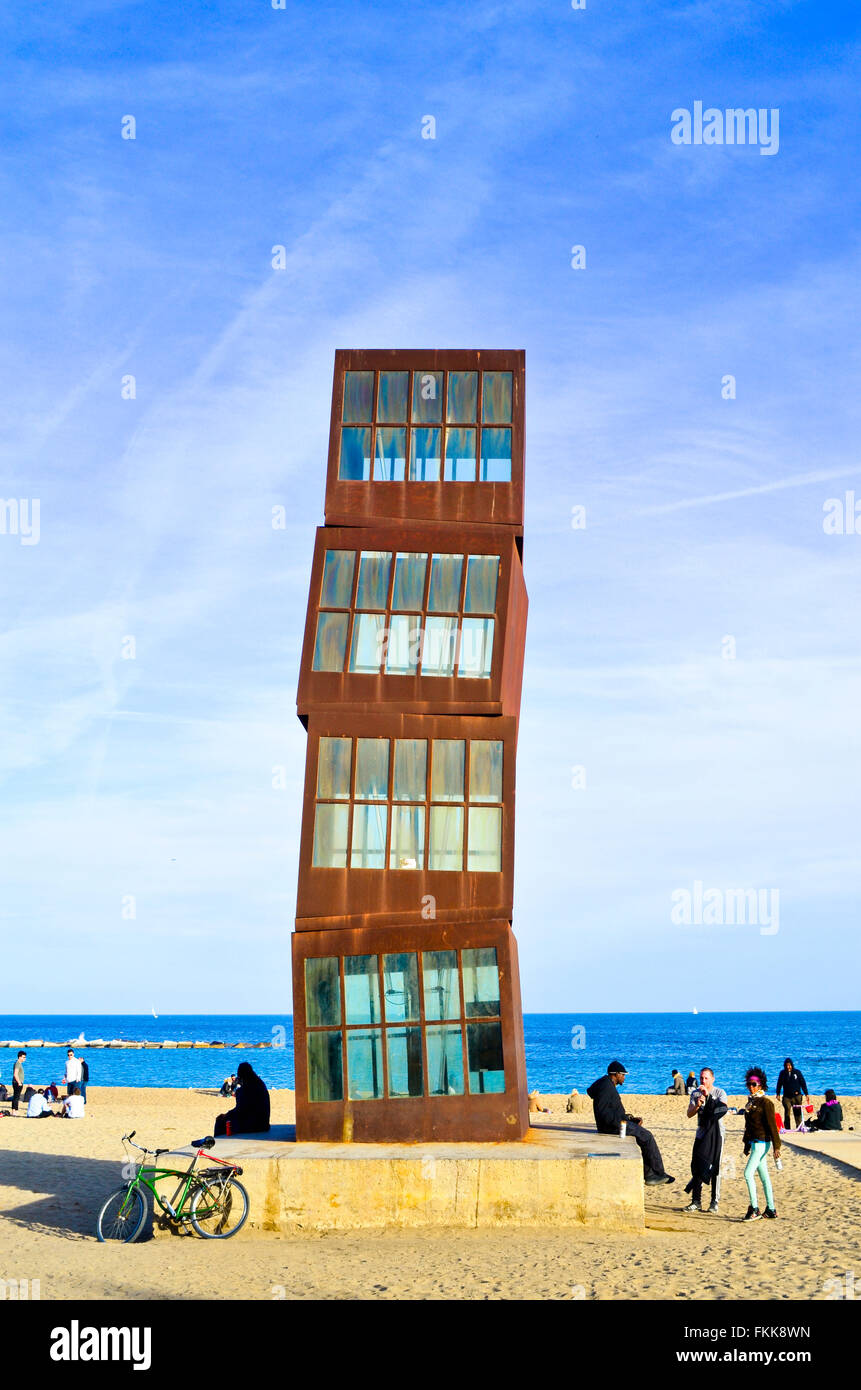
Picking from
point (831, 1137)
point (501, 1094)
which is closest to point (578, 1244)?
point (501, 1094)

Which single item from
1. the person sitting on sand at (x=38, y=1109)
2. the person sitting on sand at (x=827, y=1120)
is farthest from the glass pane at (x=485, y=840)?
the person sitting on sand at (x=38, y=1109)

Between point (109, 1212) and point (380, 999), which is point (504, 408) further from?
point (109, 1212)

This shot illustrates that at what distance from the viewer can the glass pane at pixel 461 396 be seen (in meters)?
21.3

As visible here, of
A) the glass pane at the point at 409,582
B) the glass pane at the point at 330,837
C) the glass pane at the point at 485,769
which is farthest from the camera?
the glass pane at the point at 409,582

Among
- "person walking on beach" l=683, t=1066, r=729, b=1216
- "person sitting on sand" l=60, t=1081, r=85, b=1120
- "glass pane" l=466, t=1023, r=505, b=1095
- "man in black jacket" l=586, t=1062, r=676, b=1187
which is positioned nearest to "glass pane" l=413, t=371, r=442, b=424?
"glass pane" l=466, t=1023, r=505, b=1095

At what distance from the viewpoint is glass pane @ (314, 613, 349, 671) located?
66.5ft

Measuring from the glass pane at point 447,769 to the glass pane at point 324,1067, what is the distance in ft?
12.9

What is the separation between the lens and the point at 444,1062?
1900 centimetres

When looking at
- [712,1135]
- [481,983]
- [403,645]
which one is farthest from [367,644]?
[712,1135]

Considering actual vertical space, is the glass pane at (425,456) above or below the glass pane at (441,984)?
above

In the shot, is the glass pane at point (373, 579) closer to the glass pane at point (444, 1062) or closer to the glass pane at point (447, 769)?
the glass pane at point (447, 769)

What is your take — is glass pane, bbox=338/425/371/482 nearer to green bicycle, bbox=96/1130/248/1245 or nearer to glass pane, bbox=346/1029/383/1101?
glass pane, bbox=346/1029/383/1101

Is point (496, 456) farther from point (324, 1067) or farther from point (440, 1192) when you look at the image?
point (440, 1192)
